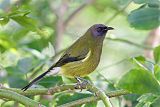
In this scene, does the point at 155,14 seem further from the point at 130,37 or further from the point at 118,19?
the point at 118,19

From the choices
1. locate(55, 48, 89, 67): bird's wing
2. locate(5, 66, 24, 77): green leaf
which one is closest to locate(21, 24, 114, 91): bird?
locate(55, 48, 89, 67): bird's wing

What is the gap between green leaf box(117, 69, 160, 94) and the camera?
1.19 metres

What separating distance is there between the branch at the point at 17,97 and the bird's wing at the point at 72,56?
0.52 metres

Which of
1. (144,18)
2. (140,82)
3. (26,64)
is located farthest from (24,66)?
(140,82)

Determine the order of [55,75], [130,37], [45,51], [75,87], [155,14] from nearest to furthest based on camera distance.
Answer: [75,87]
[155,14]
[55,75]
[45,51]
[130,37]

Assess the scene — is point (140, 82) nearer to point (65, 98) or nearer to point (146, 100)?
point (146, 100)

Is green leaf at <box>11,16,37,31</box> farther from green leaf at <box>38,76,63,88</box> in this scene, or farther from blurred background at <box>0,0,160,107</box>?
green leaf at <box>38,76,63,88</box>

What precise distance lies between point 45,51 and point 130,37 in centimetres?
133

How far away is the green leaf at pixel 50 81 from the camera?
159 centimetres

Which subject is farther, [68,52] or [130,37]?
[130,37]

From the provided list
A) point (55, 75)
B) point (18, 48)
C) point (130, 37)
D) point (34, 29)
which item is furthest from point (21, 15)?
point (130, 37)

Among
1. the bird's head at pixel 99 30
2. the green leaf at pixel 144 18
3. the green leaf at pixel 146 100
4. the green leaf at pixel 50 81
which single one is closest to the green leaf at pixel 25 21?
the green leaf at pixel 50 81

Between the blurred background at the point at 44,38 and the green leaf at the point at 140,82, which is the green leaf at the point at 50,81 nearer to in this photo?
the blurred background at the point at 44,38

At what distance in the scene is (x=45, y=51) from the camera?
1.81m
